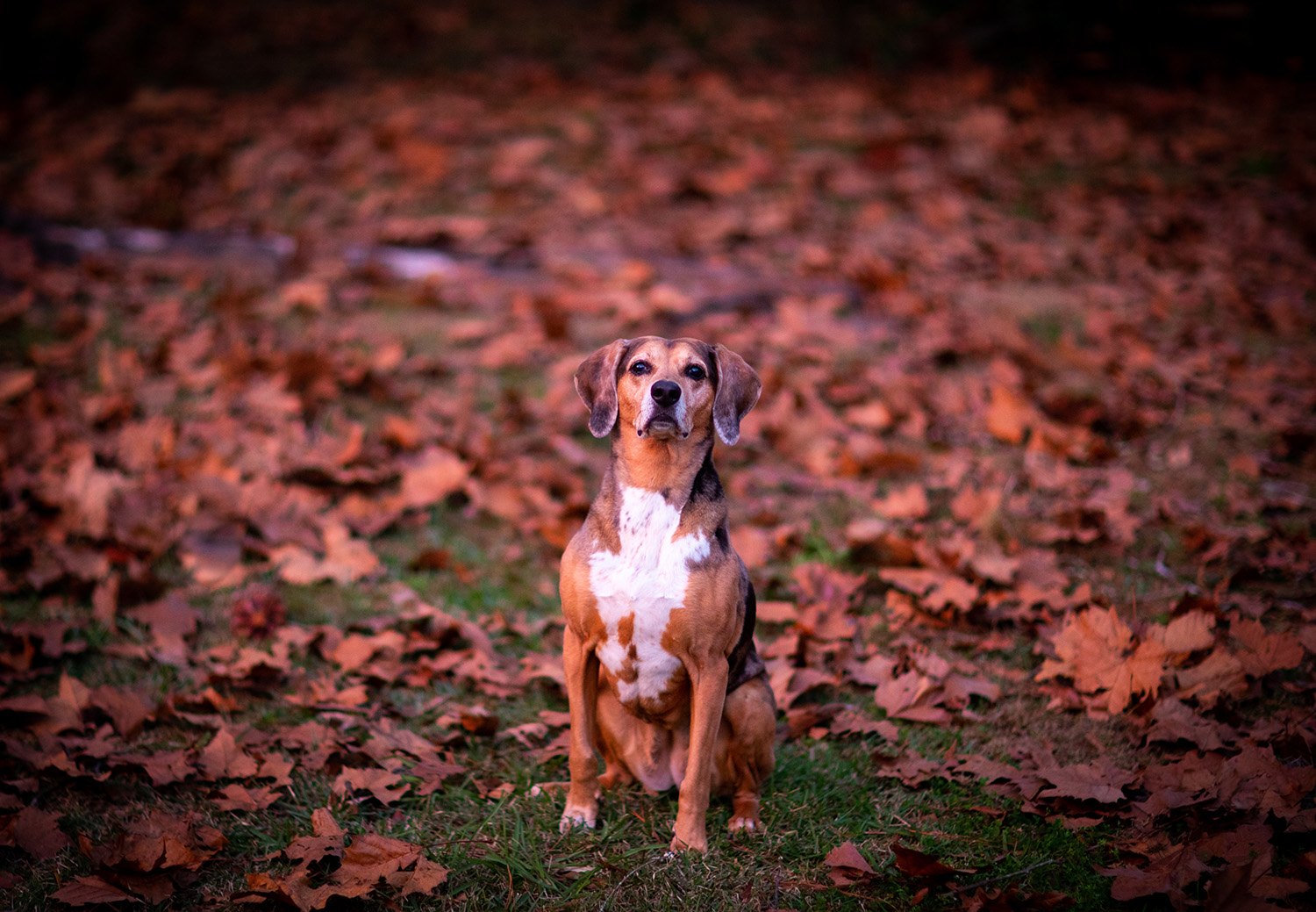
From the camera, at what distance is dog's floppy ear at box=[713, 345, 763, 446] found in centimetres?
307

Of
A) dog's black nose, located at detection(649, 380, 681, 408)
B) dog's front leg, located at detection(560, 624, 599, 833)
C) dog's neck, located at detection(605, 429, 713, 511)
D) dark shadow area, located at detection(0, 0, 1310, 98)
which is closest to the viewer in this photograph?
dog's black nose, located at detection(649, 380, 681, 408)

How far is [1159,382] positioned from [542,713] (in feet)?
16.2

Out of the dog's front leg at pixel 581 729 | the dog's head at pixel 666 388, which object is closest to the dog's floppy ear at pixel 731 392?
the dog's head at pixel 666 388

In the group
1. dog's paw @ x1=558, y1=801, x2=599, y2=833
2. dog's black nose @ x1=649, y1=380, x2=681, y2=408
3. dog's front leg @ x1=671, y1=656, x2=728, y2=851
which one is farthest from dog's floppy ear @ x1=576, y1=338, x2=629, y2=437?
dog's paw @ x1=558, y1=801, x2=599, y2=833

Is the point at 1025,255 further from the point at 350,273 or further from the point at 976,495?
the point at 350,273

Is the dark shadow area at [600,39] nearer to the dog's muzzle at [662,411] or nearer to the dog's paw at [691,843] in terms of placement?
the dog's muzzle at [662,411]

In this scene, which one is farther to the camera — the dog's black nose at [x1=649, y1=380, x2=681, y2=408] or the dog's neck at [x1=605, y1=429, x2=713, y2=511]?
the dog's neck at [x1=605, y1=429, x2=713, y2=511]

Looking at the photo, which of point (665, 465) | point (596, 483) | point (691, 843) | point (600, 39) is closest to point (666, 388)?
point (665, 465)

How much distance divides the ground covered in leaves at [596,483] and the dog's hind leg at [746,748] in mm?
109

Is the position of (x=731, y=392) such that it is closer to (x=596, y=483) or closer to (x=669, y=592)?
(x=669, y=592)

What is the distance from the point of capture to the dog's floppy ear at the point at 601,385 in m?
3.09

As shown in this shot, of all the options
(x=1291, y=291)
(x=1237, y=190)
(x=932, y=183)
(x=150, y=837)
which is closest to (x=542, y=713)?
(x=150, y=837)

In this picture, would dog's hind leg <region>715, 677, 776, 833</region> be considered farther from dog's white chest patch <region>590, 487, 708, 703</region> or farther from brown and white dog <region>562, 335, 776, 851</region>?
dog's white chest patch <region>590, 487, 708, 703</region>

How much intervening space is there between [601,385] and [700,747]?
4.02 feet
